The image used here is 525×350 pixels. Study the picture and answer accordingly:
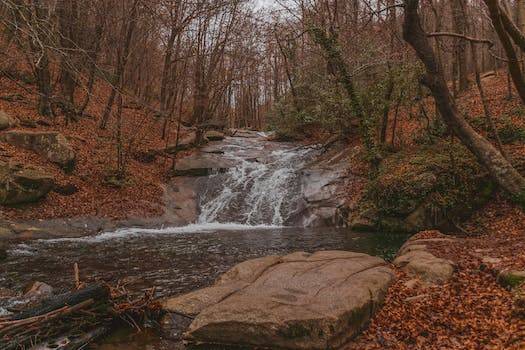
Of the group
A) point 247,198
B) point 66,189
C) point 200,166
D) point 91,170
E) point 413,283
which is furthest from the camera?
point 200,166

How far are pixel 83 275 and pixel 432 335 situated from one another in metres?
7.04

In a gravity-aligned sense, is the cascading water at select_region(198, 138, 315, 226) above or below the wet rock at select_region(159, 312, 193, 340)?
above

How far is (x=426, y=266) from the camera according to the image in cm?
730

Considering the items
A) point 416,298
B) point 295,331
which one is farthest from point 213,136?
point 295,331

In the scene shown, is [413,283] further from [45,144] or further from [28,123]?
[28,123]

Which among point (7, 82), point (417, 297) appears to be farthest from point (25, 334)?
point (7, 82)

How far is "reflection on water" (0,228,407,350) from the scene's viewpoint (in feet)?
26.8

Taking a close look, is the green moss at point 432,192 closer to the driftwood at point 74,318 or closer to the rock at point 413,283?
the rock at point 413,283

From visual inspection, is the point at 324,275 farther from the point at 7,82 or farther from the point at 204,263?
the point at 7,82

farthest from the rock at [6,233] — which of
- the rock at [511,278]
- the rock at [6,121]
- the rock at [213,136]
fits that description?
the rock at [213,136]

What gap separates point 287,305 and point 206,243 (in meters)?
7.23

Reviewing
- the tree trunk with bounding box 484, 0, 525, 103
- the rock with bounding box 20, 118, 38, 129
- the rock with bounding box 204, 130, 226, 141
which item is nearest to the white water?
the rock with bounding box 204, 130, 226, 141

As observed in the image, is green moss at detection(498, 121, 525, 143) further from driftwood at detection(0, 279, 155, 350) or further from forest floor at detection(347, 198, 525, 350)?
driftwood at detection(0, 279, 155, 350)

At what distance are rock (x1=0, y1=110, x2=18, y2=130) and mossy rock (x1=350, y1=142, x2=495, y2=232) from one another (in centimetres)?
1399
